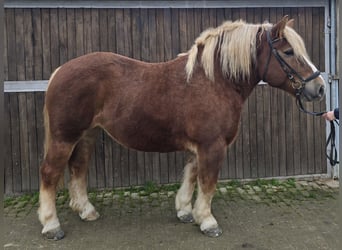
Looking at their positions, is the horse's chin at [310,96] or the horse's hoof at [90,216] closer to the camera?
the horse's chin at [310,96]

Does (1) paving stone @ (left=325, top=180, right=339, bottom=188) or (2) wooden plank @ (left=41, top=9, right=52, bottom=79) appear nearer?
(2) wooden plank @ (left=41, top=9, right=52, bottom=79)

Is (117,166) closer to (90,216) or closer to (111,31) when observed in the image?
(90,216)

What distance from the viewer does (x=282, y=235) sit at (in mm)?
3223

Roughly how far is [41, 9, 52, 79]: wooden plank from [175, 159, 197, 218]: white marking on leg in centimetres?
219

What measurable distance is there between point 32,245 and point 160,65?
6.39ft

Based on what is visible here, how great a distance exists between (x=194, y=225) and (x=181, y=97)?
4.11ft

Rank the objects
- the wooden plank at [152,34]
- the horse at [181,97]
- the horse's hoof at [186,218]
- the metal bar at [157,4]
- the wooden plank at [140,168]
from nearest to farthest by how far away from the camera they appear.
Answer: the horse at [181,97] < the horse's hoof at [186,218] < the metal bar at [157,4] < the wooden plank at [152,34] < the wooden plank at [140,168]

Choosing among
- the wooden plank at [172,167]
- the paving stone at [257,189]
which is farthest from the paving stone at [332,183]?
the wooden plank at [172,167]

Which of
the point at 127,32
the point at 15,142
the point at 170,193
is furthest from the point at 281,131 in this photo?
the point at 15,142

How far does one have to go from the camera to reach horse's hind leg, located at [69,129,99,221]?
365 centimetres

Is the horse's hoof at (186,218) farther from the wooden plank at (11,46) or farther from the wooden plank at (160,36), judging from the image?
the wooden plank at (11,46)

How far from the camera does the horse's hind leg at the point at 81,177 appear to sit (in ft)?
12.0

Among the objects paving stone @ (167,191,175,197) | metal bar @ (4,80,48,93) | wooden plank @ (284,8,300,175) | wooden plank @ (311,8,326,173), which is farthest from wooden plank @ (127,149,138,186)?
wooden plank @ (311,8,326,173)

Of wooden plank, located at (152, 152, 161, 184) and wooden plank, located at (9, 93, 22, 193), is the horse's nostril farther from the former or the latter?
wooden plank, located at (9, 93, 22, 193)
